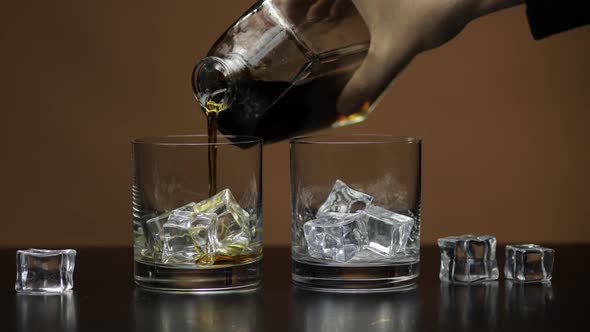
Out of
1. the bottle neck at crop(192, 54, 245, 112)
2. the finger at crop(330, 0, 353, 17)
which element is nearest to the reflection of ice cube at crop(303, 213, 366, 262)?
the bottle neck at crop(192, 54, 245, 112)

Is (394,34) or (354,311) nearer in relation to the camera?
(354,311)

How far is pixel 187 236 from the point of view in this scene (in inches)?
40.6

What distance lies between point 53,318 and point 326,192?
0.93 feet

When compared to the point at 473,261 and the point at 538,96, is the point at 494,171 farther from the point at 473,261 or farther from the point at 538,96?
the point at 473,261

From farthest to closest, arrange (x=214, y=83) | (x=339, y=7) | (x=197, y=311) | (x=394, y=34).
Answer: (x=394, y=34)
(x=339, y=7)
(x=214, y=83)
(x=197, y=311)

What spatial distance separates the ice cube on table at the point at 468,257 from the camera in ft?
3.65

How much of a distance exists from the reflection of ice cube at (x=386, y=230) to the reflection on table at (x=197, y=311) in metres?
0.12

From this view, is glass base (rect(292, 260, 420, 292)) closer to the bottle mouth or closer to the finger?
the bottle mouth

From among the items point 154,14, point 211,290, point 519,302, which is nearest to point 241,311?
point 211,290

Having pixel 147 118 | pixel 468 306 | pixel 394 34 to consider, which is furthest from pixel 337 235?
pixel 147 118

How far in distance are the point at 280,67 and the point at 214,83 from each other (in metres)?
0.10

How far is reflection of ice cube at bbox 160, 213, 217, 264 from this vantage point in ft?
3.35

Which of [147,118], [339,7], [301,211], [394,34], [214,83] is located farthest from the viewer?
[147,118]

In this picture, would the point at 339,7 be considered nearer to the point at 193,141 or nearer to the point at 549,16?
the point at 193,141
